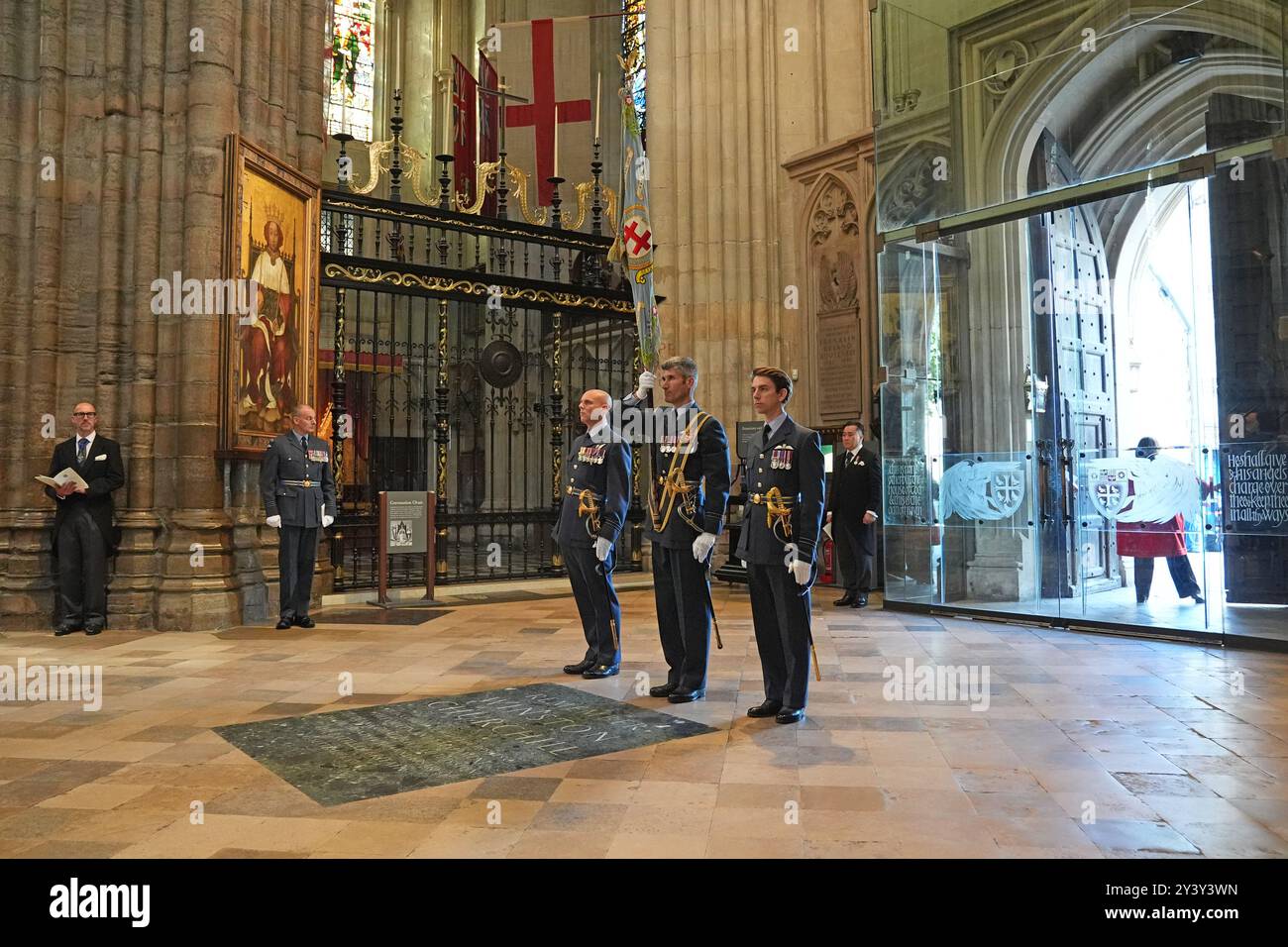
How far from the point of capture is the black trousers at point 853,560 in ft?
30.4

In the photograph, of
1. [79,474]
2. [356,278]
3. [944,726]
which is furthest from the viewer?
[356,278]

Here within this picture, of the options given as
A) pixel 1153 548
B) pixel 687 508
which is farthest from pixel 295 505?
pixel 1153 548

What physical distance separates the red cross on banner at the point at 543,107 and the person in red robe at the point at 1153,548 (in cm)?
989

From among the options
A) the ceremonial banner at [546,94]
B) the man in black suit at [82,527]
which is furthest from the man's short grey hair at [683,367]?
the ceremonial banner at [546,94]

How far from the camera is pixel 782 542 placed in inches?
181

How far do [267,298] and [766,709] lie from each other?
5807 mm

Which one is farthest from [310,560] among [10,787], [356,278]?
[10,787]

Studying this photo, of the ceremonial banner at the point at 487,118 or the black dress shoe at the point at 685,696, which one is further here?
the ceremonial banner at the point at 487,118

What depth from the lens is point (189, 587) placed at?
24.8 feet

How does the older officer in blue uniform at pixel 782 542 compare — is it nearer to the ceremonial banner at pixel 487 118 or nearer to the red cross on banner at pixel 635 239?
the red cross on banner at pixel 635 239

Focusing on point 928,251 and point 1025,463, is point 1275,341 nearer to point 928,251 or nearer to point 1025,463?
point 1025,463

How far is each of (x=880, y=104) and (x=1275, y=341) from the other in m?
4.15

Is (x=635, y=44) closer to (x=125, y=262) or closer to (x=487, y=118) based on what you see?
(x=487, y=118)

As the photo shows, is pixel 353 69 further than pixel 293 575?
Yes
